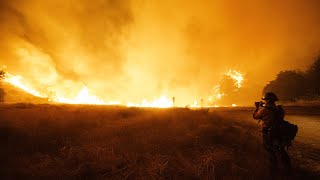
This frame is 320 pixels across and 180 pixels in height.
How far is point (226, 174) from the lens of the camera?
6180mm

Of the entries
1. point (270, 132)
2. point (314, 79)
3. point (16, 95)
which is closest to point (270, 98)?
point (270, 132)

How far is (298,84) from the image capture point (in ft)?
194

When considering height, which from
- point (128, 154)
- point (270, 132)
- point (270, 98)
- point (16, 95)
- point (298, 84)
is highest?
point (298, 84)

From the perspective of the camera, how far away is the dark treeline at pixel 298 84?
53.3m

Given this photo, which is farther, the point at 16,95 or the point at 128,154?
the point at 16,95

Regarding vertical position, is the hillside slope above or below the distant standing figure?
above

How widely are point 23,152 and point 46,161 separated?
5.18 feet

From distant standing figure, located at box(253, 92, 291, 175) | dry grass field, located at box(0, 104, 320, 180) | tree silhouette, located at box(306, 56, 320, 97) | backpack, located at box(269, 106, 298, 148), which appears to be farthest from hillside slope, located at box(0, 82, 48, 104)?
tree silhouette, located at box(306, 56, 320, 97)

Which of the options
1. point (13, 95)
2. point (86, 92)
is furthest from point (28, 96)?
point (86, 92)

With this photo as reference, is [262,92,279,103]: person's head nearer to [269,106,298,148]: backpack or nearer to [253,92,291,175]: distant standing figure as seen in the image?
[253,92,291,175]: distant standing figure

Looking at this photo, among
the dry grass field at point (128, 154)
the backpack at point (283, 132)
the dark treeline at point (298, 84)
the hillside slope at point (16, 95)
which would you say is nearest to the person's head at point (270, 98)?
the backpack at point (283, 132)

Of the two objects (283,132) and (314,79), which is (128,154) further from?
(314,79)

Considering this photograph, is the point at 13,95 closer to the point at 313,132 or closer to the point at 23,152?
the point at 23,152

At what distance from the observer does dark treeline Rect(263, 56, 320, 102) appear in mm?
53306
